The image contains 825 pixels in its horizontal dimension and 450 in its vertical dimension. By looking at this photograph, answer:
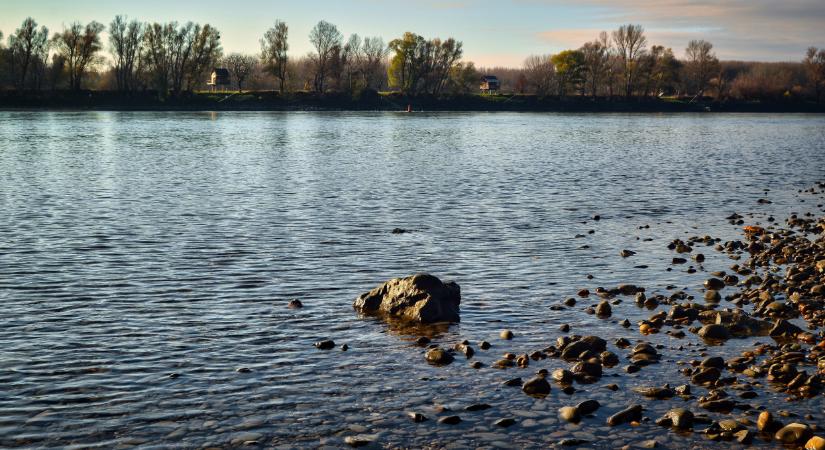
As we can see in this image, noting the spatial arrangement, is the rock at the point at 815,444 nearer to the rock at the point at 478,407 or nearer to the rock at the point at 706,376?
the rock at the point at 706,376

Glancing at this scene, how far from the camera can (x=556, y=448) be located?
13383 millimetres

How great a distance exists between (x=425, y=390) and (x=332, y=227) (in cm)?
2031

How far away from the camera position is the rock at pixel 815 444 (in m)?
12.8

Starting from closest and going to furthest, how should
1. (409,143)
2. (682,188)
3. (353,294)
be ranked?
(353,294) → (682,188) → (409,143)

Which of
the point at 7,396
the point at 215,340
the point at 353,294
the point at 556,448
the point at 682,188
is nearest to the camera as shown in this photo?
the point at 556,448

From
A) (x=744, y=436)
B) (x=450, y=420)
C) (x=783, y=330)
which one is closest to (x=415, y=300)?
(x=450, y=420)

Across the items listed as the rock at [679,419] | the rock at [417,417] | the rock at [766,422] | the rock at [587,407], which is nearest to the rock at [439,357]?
the rock at [417,417]

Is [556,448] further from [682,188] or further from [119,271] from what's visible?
[682,188]

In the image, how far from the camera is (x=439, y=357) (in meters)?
17.7

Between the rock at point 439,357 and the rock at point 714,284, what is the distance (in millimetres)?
10056

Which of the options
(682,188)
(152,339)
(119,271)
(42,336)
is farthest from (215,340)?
(682,188)

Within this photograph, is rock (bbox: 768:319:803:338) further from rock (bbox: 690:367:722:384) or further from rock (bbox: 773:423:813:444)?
rock (bbox: 773:423:813:444)

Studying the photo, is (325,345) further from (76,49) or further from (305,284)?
(76,49)

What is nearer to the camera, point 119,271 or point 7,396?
point 7,396
